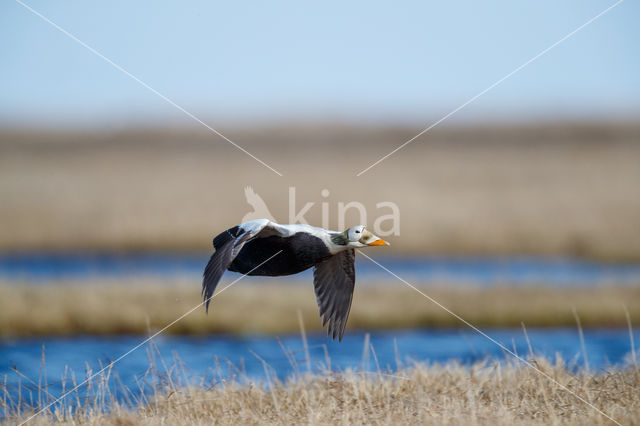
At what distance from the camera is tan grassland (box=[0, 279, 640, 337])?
13531mm

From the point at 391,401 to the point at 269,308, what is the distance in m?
7.11

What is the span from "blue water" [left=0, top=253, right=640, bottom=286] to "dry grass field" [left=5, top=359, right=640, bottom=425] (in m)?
8.26

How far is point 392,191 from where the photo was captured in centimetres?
2617

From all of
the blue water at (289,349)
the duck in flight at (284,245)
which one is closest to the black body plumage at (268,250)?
the duck in flight at (284,245)

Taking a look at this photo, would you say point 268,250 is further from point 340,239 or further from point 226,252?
point 340,239

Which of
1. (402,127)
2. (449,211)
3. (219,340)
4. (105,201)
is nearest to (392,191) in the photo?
(449,211)

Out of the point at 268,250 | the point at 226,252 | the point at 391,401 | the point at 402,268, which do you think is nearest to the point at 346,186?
the point at 402,268

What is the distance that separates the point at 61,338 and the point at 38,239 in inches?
337

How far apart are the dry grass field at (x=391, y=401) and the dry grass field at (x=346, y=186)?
1227 centimetres

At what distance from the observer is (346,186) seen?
27438mm

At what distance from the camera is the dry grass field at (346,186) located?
2080 cm

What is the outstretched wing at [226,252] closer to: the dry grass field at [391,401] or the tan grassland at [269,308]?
the dry grass field at [391,401]

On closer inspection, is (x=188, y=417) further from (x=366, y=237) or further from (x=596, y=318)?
(x=596, y=318)

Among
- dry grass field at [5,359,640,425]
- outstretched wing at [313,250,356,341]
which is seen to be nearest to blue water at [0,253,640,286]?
outstretched wing at [313,250,356,341]
